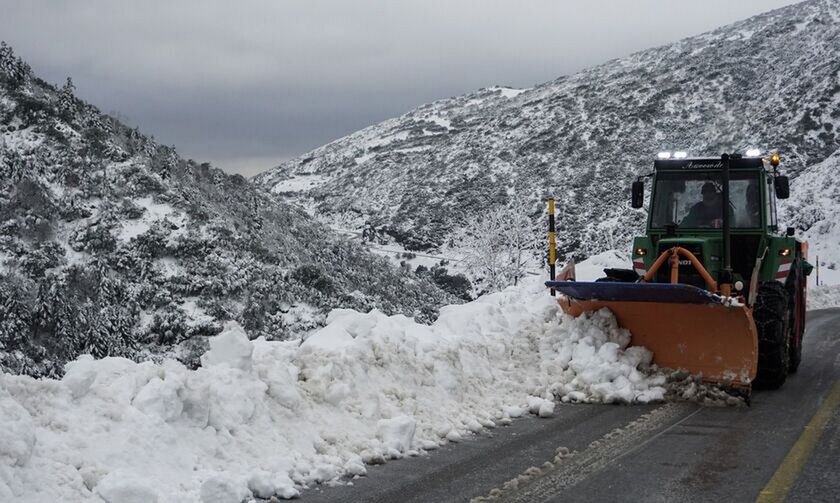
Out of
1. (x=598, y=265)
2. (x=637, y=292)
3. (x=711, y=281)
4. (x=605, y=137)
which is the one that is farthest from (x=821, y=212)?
(x=637, y=292)

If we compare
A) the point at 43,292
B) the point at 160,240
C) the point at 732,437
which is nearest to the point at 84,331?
the point at 43,292

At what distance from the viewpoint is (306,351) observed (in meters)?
6.20

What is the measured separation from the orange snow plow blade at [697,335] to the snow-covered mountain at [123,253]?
43.8ft

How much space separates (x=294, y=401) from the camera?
216 inches

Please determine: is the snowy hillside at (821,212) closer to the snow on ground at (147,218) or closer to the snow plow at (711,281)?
the snow on ground at (147,218)

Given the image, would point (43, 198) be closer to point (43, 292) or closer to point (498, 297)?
point (43, 292)

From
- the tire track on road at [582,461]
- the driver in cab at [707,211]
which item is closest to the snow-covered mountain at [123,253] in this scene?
the driver in cab at [707,211]

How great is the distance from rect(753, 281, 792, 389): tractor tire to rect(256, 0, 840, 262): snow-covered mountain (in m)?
51.2

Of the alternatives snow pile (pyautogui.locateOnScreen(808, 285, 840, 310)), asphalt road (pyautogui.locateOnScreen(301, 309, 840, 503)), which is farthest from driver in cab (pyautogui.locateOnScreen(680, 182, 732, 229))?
snow pile (pyautogui.locateOnScreen(808, 285, 840, 310))

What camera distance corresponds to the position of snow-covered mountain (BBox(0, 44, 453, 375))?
67.6 ft

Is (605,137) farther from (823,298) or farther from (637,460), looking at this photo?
(637,460)

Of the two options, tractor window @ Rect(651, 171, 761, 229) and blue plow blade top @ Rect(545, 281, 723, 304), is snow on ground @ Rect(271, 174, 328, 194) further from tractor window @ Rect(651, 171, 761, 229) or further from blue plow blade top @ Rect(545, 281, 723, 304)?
blue plow blade top @ Rect(545, 281, 723, 304)

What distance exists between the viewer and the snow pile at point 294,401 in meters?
4.07

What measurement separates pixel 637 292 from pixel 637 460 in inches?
99.2
